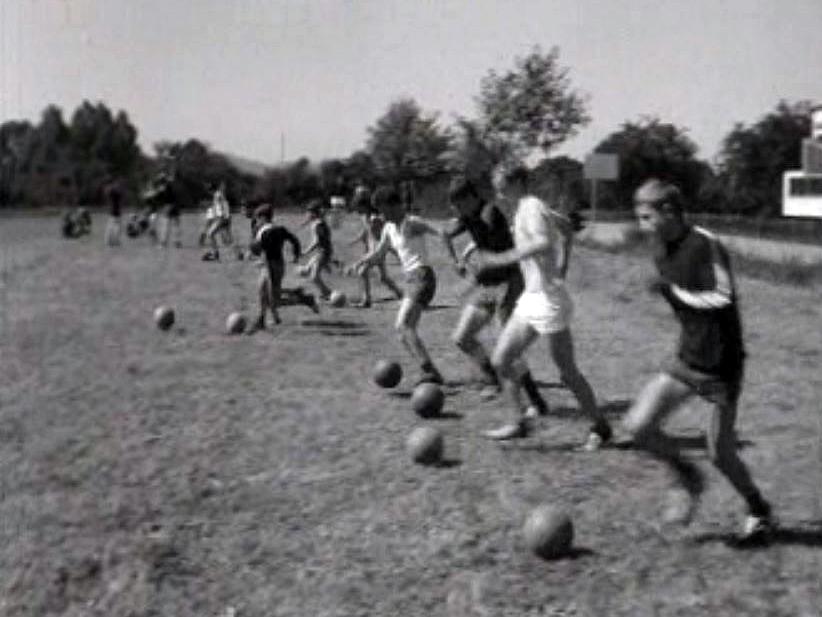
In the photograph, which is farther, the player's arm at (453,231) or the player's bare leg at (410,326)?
the player's bare leg at (410,326)

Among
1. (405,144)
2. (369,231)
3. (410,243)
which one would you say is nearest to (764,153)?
(405,144)

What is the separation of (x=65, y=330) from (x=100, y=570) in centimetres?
1052

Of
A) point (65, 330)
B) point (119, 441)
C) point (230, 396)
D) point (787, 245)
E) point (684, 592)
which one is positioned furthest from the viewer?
point (787, 245)

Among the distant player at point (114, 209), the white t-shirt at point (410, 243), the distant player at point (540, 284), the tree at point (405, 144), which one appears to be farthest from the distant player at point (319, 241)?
the tree at point (405, 144)

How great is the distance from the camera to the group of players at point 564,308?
6.37 meters

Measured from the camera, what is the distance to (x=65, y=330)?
16.7 metres

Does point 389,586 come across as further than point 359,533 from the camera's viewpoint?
Answer: No

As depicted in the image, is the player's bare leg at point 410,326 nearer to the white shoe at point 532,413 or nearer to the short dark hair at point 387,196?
the short dark hair at point 387,196

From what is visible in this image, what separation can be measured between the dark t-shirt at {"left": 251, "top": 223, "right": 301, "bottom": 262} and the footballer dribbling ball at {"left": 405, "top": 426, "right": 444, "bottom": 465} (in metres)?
7.85

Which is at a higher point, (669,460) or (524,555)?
(669,460)

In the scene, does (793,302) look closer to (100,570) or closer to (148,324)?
(148,324)

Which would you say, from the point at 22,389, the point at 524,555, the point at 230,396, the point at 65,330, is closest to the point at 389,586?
the point at 524,555

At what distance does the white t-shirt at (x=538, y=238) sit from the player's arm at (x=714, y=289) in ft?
6.87

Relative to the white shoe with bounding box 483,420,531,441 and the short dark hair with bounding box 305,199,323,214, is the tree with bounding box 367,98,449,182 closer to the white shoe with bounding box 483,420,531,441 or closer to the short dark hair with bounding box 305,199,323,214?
the short dark hair with bounding box 305,199,323,214
